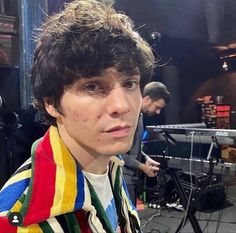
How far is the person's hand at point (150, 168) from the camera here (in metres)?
2.84

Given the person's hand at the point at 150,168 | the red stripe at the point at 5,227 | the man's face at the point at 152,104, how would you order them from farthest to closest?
the man's face at the point at 152,104
the person's hand at the point at 150,168
the red stripe at the point at 5,227

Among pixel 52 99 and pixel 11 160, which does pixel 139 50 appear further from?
pixel 11 160

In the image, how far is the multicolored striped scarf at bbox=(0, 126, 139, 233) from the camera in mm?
678

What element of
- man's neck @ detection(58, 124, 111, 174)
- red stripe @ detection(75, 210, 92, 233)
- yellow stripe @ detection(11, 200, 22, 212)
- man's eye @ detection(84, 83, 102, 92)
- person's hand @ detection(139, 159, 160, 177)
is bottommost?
person's hand @ detection(139, 159, 160, 177)

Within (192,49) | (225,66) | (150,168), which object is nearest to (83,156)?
(150,168)

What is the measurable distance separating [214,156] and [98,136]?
229 centimetres

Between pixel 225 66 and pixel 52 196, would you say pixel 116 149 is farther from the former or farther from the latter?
pixel 225 66

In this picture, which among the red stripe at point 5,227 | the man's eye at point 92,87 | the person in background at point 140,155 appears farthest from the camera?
the person in background at point 140,155

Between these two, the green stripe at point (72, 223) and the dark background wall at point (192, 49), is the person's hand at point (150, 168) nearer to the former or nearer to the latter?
the green stripe at point (72, 223)

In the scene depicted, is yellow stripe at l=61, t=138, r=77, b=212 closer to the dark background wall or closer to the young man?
the young man

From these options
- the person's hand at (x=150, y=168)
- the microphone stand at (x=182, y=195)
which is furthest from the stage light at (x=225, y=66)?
the person's hand at (x=150, y=168)

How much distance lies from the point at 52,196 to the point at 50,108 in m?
0.23

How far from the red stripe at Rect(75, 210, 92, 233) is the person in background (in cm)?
188

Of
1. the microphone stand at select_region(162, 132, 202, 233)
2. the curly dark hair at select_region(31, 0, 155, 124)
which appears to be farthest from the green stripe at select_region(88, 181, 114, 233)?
the microphone stand at select_region(162, 132, 202, 233)
